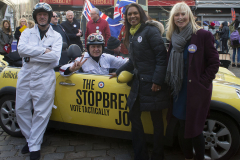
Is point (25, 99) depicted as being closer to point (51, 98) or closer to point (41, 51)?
point (51, 98)

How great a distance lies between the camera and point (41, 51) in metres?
2.88

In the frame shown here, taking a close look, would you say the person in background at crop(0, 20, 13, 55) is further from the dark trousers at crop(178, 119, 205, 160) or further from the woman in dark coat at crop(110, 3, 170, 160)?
the dark trousers at crop(178, 119, 205, 160)

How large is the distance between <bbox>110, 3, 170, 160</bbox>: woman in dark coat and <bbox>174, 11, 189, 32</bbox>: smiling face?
0.26 metres

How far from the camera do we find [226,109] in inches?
98.7

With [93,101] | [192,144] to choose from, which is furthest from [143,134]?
[93,101]

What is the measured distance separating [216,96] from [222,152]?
0.68 m

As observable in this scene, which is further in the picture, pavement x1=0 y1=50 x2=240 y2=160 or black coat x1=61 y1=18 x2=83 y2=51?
black coat x1=61 y1=18 x2=83 y2=51

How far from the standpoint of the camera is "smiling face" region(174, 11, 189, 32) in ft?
7.25

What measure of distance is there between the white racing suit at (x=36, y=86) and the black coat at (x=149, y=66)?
3.79 ft

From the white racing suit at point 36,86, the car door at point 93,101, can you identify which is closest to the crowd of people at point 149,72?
the white racing suit at point 36,86

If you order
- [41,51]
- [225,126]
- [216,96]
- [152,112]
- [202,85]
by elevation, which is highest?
[41,51]

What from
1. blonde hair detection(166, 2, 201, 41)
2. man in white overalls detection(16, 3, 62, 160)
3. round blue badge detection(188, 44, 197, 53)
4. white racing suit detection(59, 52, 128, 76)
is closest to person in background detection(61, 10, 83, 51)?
white racing suit detection(59, 52, 128, 76)

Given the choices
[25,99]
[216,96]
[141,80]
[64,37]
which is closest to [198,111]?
[216,96]

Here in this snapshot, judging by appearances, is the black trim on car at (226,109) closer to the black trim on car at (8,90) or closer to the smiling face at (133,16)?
the smiling face at (133,16)
